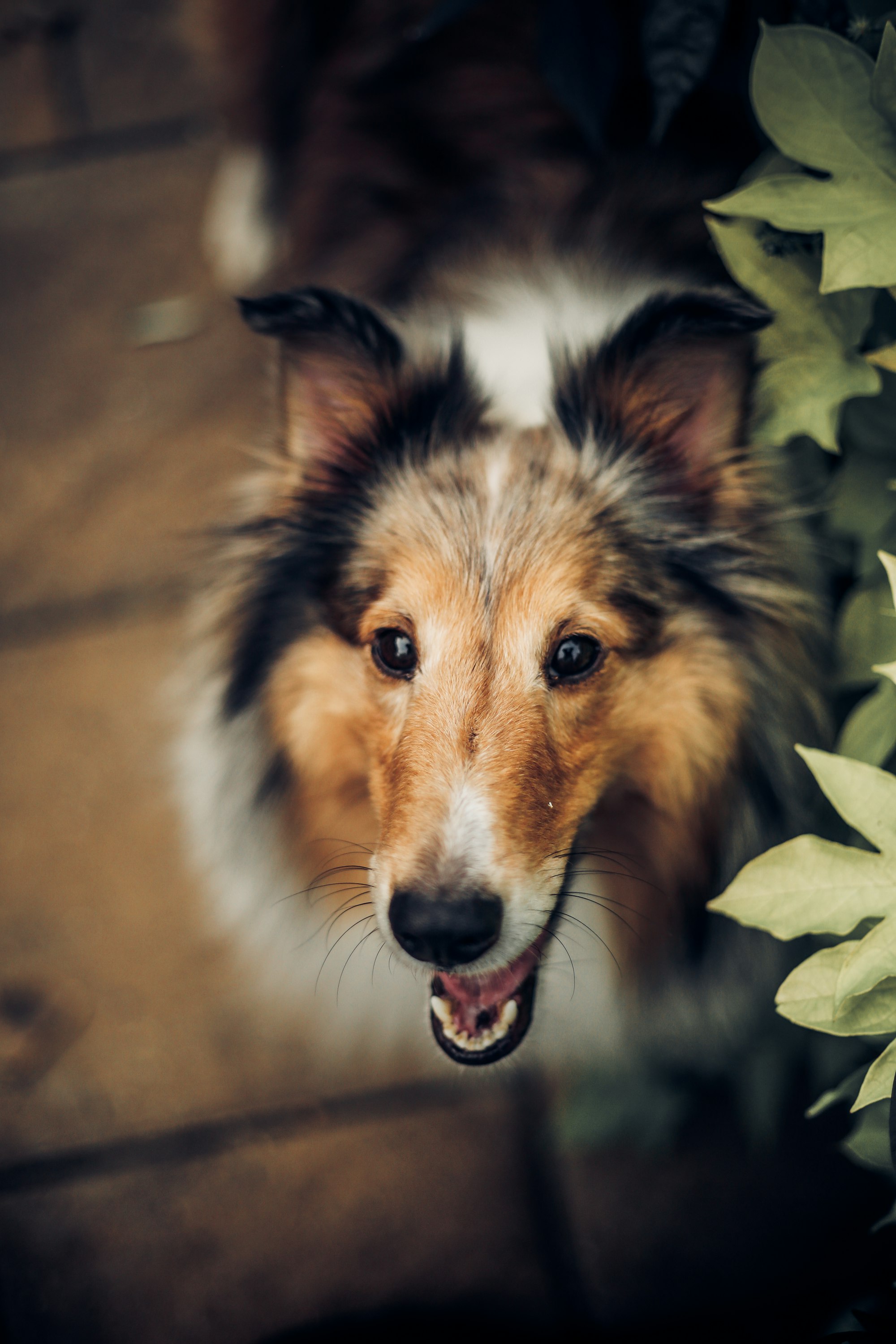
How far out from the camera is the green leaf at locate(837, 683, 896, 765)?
3.82ft

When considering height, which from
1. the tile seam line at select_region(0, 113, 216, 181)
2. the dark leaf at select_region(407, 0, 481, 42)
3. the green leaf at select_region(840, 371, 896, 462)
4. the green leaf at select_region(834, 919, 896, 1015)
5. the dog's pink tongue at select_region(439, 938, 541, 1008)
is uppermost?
the dark leaf at select_region(407, 0, 481, 42)

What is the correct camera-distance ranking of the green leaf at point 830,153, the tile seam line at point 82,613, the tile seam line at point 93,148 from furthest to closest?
the tile seam line at point 93,148, the tile seam line at point 82,613, the green leaf at point 830,153

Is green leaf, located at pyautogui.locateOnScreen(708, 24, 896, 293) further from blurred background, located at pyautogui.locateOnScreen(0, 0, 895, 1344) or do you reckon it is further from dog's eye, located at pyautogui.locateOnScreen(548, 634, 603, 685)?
blurred background, located at pyautogui.locateOnScreen(0, 0, 895, 1344)

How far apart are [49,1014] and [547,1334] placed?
4.12ft

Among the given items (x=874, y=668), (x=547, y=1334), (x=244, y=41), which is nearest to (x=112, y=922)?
(x=547, y=1334)

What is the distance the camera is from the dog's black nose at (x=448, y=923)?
45.2 inches

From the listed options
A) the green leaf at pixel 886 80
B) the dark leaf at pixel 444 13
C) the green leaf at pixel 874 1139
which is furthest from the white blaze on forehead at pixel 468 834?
the dark leaf at pixel 444 13

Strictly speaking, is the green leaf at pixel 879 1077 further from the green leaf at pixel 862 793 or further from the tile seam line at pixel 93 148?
the tile seam line at pixel 93 148

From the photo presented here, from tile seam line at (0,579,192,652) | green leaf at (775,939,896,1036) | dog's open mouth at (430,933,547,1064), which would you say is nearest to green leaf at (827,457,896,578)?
green leaf at (775,939,896,1036)

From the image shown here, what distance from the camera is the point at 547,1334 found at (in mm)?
1896

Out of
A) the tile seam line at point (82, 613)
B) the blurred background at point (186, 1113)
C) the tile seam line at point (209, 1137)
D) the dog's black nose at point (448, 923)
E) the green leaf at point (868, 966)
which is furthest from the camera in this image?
the tile seam line at point (82, 613)

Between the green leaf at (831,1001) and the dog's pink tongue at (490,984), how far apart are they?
42cm

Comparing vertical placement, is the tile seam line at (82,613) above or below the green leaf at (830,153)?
below

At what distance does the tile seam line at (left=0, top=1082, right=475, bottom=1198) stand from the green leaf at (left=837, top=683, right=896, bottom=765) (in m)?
1.29
